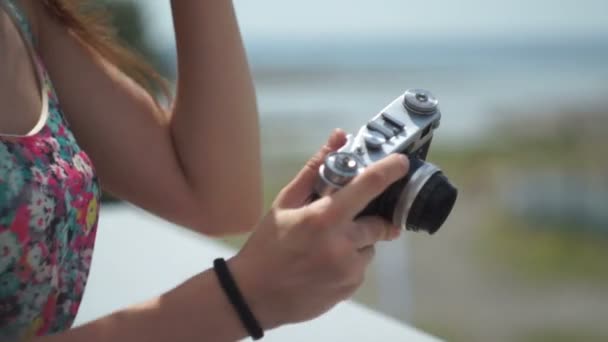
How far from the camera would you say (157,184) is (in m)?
0.93

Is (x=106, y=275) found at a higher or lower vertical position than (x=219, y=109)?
lower

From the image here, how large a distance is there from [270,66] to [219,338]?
33.9ft

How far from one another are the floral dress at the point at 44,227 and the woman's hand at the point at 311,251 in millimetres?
210

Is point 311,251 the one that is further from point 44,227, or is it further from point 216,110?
point 216,110

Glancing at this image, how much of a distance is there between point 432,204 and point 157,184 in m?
0.44

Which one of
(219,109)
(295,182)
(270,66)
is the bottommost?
(270,66)

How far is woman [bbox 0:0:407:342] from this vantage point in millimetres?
519

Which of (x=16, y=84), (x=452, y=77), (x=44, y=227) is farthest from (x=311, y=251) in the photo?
(x=452, y=77)

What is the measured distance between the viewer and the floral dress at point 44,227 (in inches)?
A: 25.4

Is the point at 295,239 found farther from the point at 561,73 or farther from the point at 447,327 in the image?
the point at 561,73

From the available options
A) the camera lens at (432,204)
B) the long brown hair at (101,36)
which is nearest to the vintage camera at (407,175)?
the camera lens at (432,204)

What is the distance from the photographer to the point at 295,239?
506 mm

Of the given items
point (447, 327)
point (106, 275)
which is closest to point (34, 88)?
point (106, 275)

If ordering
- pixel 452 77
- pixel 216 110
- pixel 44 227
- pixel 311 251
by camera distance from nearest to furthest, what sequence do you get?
pixel 311 251
pixel 44 227
pixel 216 110
pixel 452 77
